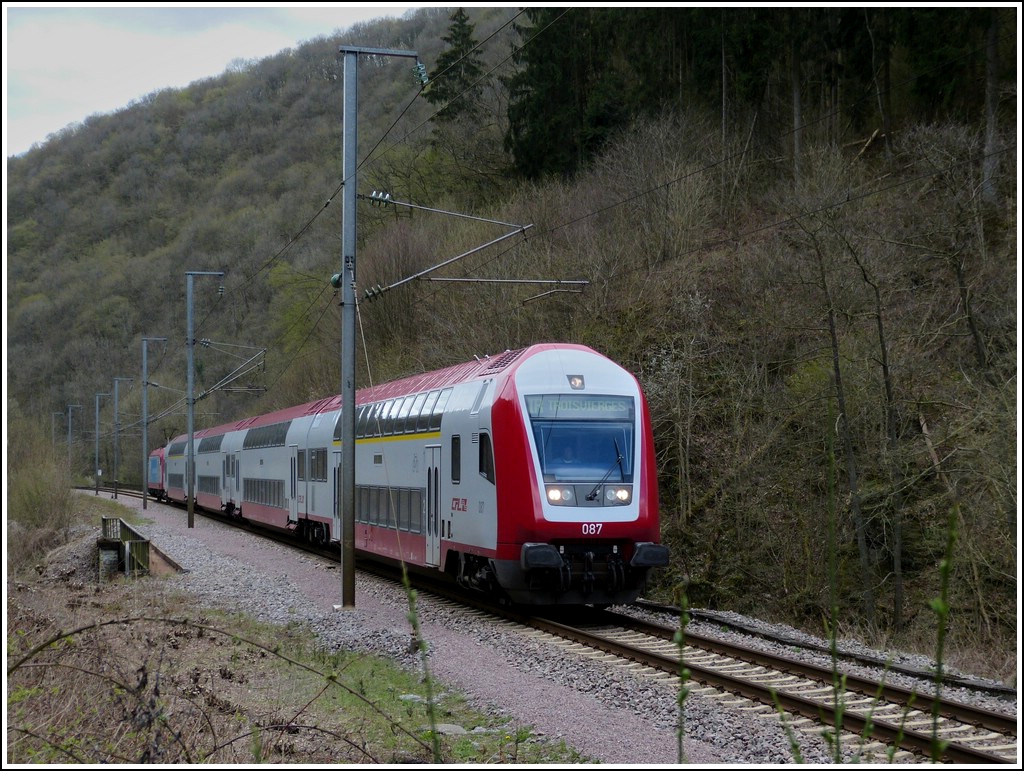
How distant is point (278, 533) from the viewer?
3391 cm

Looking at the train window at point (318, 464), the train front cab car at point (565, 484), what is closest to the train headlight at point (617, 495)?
the train front cab car at point (565, 484)

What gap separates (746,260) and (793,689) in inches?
867

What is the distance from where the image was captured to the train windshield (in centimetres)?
1412

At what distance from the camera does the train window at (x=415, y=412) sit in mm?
17734

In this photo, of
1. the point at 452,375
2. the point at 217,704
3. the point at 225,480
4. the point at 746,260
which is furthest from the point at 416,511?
the point at 225,480

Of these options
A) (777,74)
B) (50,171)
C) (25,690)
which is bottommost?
(25,690)

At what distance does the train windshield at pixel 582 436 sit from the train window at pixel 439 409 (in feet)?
8.67

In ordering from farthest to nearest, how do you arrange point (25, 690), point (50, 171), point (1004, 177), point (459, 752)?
1. point (50, 171)
2. point (1004, 177)
3. point (25, 690)
4. point (459, 752)

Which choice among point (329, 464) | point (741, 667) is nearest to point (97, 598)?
point (329, 464)

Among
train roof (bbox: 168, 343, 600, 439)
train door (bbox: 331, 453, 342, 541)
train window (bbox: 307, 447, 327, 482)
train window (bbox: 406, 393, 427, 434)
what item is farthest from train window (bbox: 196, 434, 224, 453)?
train window (bbox: 406, 393, 427, 434)

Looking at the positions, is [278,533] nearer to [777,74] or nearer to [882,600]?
[882,600]

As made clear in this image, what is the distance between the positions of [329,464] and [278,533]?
Answer: 1102 cm

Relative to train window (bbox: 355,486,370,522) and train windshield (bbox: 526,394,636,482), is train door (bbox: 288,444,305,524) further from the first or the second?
train windshield (bbox: 526,394,636,482)

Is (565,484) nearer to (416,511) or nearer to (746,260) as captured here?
(416,511)
